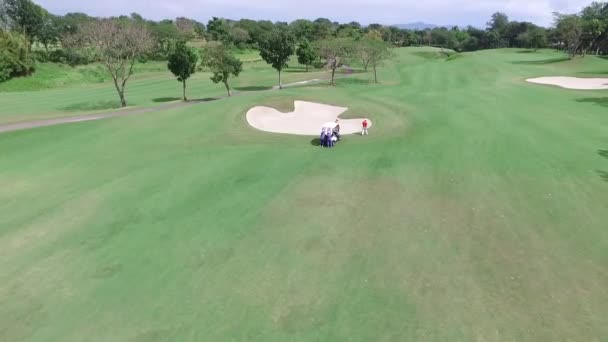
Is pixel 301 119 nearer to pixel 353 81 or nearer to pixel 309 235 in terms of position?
pixel 309 235

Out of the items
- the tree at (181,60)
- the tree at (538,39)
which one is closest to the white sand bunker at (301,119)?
the tree at (181,60)

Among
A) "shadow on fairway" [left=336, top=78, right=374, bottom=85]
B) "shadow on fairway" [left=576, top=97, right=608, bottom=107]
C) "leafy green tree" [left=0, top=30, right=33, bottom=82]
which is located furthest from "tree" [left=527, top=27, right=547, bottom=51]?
"leafy green tree" [left=0, top=30, right=33, bottom=82]

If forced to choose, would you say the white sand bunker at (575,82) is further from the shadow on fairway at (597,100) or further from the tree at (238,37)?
the tree at (238,37)

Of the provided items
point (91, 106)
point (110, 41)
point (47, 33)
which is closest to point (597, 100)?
point (110, 41)

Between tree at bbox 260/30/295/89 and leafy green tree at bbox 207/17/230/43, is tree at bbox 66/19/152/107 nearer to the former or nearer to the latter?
tree at bbox 260/30/295/89

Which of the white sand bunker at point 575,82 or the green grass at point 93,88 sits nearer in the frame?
the green grass at point 93,88
